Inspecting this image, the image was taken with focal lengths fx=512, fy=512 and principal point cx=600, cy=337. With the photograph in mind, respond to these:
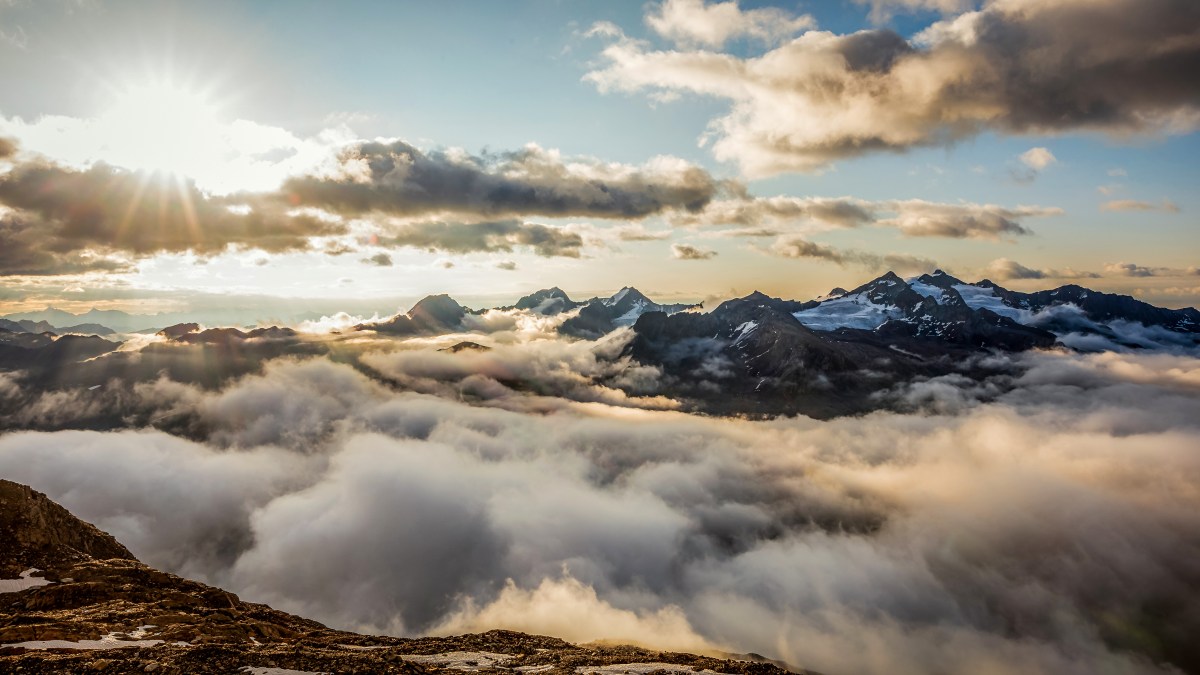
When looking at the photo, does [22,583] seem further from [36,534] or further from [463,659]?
[463,659]

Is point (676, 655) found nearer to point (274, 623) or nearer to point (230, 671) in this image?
point (230, 671)

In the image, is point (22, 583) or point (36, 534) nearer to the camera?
point (22, 583)

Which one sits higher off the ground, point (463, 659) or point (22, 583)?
point (463, 659)

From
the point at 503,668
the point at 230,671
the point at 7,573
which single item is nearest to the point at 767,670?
the point at 503,668

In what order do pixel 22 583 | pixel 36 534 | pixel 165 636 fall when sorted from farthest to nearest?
pixel 36 534 → pixel 22 583 → pixel 165 636

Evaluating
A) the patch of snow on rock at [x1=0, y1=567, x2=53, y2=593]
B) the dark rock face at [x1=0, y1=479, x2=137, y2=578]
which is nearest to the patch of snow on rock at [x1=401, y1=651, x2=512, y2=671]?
the patch of snow on rock at [x1=0, y1=567, x2=53, y2=593]

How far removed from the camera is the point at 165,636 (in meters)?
64.8

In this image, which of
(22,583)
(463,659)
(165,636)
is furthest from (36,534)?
(463,659)

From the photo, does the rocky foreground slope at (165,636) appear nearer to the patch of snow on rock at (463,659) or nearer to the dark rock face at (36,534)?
the patch of snow on rock at (463,659)

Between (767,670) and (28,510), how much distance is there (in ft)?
470

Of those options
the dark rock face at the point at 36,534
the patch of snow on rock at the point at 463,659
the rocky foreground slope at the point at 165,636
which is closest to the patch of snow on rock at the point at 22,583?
the rocky foreground slope at the point at 165,636

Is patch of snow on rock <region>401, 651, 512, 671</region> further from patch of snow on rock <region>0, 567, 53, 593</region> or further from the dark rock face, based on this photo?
the dark rock face

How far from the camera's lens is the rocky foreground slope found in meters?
48.8

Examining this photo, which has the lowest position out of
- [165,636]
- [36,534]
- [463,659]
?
[36,534]
